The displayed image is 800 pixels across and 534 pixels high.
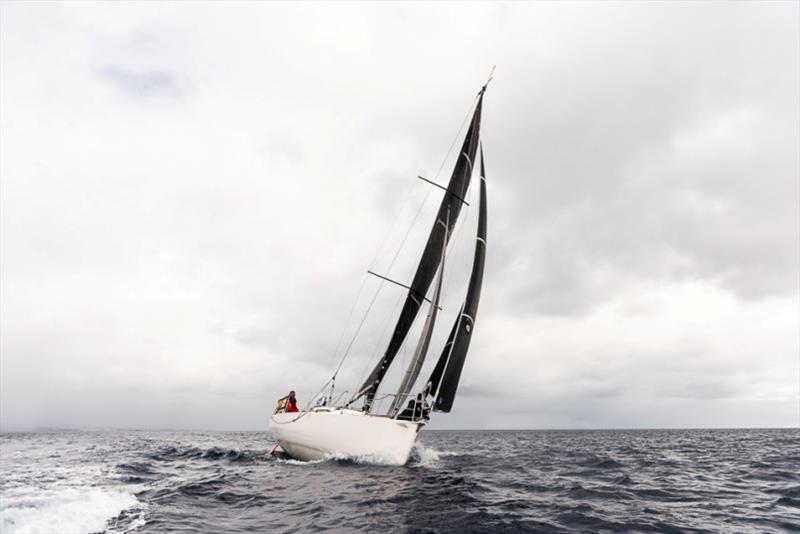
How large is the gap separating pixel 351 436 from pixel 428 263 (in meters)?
7.82

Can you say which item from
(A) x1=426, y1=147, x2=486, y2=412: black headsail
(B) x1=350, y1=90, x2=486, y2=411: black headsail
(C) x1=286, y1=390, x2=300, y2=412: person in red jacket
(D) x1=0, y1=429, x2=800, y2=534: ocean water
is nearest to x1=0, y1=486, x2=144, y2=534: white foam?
(D) x1=0, y1=429, x2=800, y2=534: ocean water

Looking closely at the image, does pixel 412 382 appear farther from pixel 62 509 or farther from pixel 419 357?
pixel 62 509

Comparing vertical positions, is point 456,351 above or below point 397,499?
above

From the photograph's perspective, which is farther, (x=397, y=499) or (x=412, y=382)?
(x=412, y=382)

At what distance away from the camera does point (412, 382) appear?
16703 mm

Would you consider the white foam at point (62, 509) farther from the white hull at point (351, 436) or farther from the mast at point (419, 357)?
the mast at point (419, 357)

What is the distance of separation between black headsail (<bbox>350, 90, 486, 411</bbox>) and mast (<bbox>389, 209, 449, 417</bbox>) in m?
2.12

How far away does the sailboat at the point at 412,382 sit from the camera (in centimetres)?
1560

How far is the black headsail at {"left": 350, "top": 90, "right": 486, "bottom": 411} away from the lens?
2011cm

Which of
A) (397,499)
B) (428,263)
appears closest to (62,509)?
(397,499)

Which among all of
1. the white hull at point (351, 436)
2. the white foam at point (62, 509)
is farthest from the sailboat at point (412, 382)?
the white foam at point (62, 509)

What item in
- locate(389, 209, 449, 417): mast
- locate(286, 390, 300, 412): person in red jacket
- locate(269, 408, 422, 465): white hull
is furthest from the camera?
locate(286, 390, 300, 412): person in red jacket

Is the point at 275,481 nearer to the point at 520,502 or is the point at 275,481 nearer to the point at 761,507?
the point at 520,502

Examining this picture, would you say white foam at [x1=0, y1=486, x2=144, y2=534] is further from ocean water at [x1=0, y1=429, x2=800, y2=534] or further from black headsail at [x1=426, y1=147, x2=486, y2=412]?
black headsail at [x1=426, y1=147, x2=486, y2=412]
